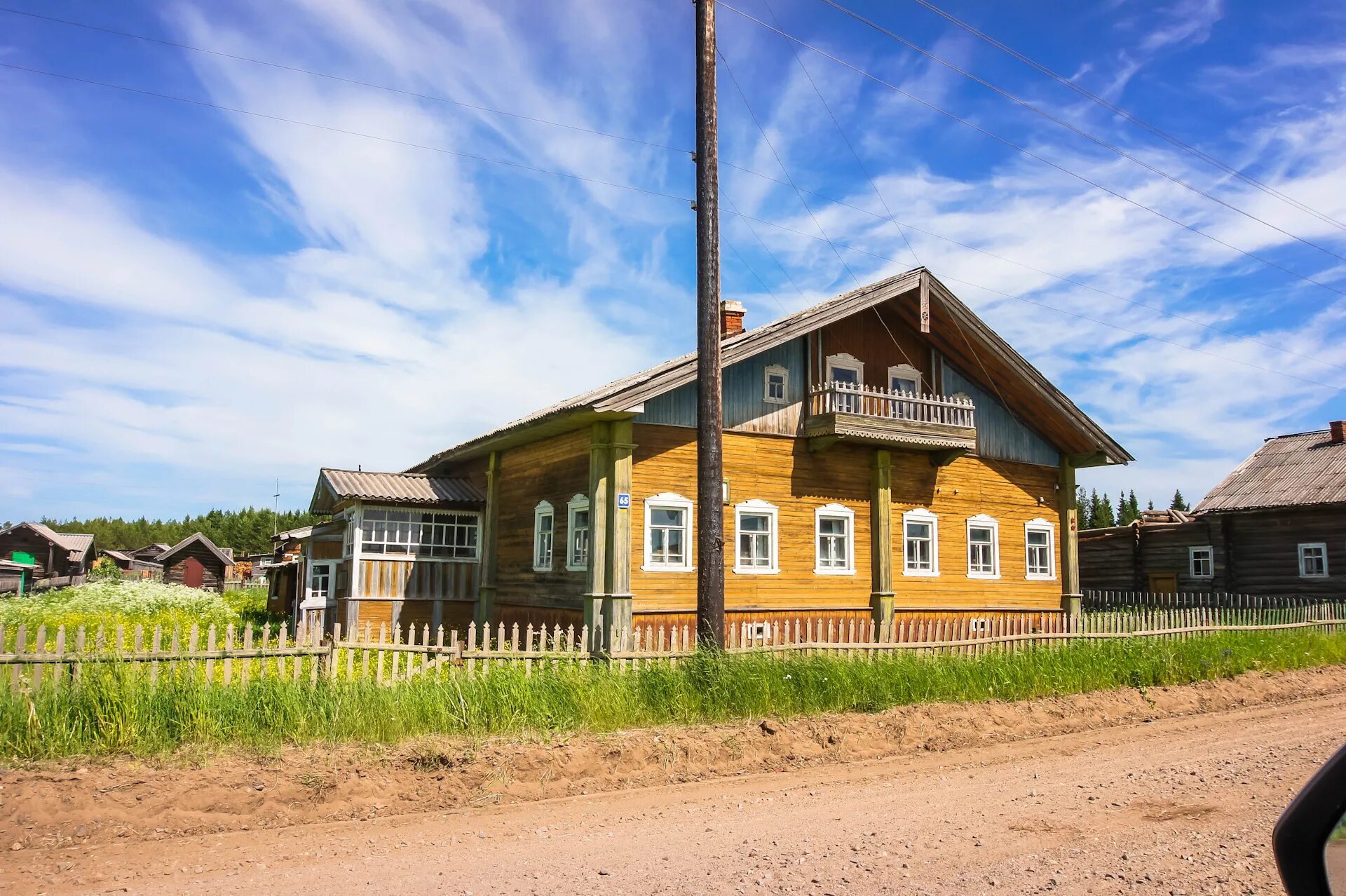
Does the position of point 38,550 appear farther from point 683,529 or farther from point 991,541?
point 991,541

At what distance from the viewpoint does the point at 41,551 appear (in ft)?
173

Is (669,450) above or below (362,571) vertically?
above

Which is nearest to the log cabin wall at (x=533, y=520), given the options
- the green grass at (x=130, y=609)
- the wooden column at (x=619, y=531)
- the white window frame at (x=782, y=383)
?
the wooden column at (x=619, y=531)

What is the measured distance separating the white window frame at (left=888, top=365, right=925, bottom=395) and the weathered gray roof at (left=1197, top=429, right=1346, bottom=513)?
15209 millimetres

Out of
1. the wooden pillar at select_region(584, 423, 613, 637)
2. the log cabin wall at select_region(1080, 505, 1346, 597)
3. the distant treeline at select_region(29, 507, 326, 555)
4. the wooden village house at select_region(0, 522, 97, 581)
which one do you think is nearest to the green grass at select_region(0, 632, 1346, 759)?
the wooden pillar at select_region(584, 423, 613, 637)

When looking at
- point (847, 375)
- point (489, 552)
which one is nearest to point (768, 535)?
point (847, 375)

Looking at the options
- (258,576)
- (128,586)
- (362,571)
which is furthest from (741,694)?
(258,576)

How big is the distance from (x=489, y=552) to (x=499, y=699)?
1094 cm

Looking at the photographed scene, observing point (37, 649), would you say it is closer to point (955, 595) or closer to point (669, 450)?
point (669, 450)

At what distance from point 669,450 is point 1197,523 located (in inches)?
903

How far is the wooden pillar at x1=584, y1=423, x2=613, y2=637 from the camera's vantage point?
52.2 feet

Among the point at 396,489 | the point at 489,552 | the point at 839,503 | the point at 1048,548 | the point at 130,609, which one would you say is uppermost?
the point at 396,489

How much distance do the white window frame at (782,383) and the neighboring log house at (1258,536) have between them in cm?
1879

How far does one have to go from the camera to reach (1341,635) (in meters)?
19.5
